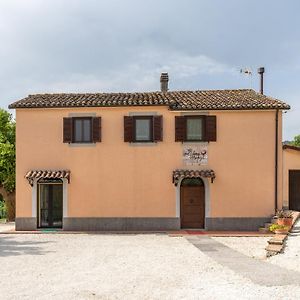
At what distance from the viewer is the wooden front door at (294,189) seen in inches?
936

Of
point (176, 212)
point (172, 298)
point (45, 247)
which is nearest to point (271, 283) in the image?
point (172, 298)

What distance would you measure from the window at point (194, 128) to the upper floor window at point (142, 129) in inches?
51.3

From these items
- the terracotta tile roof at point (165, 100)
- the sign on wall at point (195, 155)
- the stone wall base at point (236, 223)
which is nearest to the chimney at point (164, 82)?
the terracotta tile roof at point (165, 100)

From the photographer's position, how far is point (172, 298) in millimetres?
8188

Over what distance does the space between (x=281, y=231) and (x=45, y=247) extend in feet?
29.1

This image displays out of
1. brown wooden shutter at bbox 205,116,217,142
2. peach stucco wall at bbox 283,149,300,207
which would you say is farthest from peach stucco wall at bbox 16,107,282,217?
peach stucco wall at bbox 283,149,300,207

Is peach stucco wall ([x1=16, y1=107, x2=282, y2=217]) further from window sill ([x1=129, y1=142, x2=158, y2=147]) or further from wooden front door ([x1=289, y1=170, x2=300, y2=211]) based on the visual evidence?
wooden front door ([x1=289, y1=170, x2=300, y2=211])

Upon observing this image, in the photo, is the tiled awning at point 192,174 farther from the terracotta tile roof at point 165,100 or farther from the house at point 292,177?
the house at point 292,177

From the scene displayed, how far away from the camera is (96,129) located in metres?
19.8

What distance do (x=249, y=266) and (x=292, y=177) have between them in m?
13.8

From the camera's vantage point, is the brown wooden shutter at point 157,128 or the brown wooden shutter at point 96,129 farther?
the brown wooden shutter at point 96,129

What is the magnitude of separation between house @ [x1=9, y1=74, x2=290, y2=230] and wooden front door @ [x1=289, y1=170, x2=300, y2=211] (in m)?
4.55

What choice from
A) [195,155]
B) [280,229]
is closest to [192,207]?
[195,155]

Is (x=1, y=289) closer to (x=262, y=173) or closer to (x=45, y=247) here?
(x=45, y=247)
